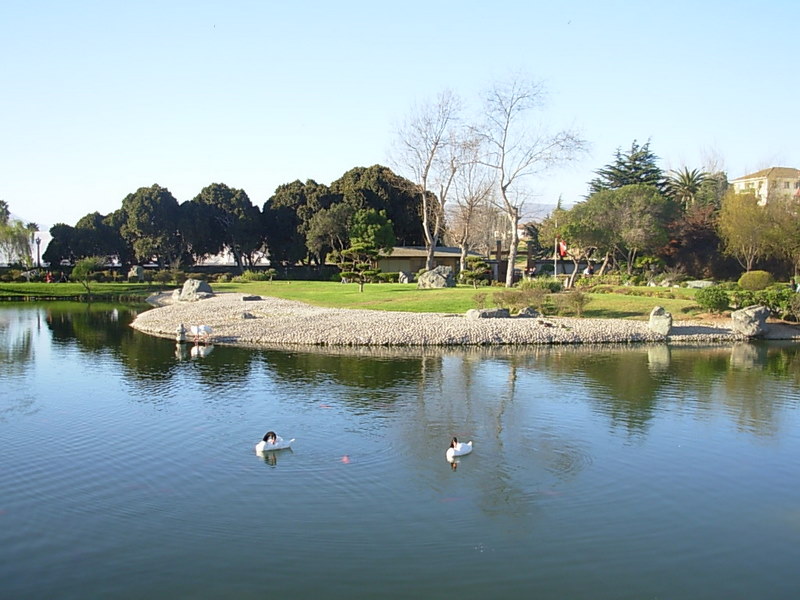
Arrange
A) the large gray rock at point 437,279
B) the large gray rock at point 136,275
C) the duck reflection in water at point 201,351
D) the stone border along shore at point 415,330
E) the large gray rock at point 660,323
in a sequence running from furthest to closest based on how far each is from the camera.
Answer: the large gray rock at point 136,275 → the large gray rock at point 437,279 → the large gray rock at point 660,323 → the stone border along shore at point 415,330 → the duck reflection in water at point 201,351

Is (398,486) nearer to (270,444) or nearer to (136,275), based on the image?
(270,444)

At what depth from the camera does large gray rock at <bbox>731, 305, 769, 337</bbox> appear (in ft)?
91.6

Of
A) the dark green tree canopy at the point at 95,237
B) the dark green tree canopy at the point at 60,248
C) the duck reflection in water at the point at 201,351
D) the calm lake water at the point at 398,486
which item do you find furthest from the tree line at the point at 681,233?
the dark green tree canopy at the point at 60,248

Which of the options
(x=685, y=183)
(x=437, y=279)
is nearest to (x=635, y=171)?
(x=685, y=183)

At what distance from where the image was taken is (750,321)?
27.9 metres

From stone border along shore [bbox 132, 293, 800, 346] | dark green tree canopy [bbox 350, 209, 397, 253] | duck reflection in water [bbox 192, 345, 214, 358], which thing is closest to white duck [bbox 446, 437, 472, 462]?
duck reflection in water [bbox 192, 345, 214, 358]

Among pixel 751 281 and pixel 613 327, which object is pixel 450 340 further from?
pixel 751 281

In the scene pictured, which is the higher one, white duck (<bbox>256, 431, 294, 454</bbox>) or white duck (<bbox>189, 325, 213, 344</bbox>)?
white duck (<bbox>189, 325, 213, 344</bbox>)

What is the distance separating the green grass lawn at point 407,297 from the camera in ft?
103

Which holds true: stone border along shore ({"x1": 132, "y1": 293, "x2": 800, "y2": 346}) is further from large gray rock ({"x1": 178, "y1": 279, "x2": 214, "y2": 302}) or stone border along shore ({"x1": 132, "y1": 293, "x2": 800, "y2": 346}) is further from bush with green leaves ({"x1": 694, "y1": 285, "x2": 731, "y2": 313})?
large gray rock ({"x1": 178, "y1": 279, "x2": 214, "y2": 302})

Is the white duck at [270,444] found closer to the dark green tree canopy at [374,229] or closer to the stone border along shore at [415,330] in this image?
the stone border along shore at [415,330]

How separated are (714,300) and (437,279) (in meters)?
15.8

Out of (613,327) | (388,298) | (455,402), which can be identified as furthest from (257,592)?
(388,298)

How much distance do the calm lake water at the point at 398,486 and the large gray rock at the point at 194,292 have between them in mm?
21440
